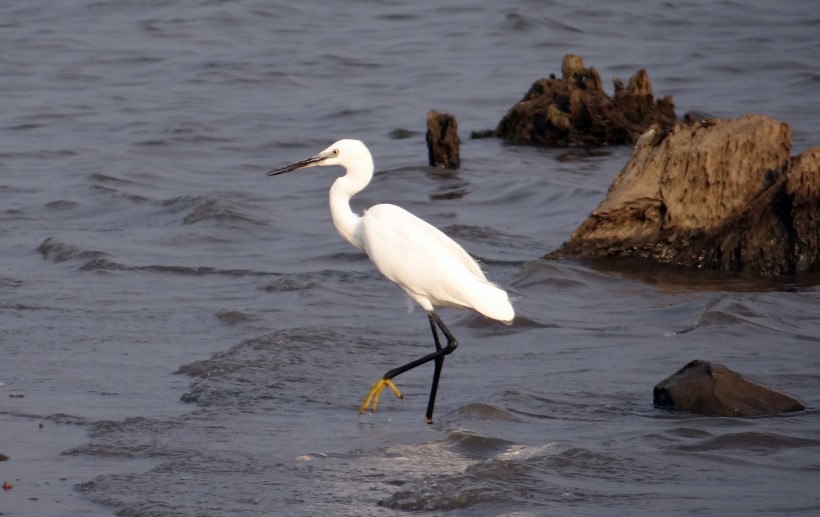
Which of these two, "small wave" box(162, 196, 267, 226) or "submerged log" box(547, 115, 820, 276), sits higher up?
"submerged log" box(547, 115, 820, 276)

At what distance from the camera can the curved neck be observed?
6727 mm

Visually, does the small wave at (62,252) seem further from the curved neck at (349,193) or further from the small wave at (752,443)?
the small wave at (752,443)

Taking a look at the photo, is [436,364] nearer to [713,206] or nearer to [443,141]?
[713,206]

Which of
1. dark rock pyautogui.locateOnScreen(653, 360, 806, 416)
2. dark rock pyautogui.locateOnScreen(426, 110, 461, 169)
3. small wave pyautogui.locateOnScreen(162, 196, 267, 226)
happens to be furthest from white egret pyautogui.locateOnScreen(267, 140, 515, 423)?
dark rock pyautogui.locateOnScreen(426, 110, 461, 169)

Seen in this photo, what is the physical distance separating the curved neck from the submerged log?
315 centimetres

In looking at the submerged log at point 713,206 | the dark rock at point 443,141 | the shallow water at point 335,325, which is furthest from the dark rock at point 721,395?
the dark rock at point 443,141

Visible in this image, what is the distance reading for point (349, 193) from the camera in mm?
6805

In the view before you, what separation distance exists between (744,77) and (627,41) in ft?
10.9

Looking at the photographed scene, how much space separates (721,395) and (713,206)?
3.73 m

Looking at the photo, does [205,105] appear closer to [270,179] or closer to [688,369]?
[270,179]

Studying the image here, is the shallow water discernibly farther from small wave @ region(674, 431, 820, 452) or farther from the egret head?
the egret head

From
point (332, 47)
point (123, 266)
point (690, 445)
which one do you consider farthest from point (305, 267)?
point (332, 47)

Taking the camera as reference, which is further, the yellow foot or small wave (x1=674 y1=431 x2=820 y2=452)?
the yellow foot

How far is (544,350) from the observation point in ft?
24.6
